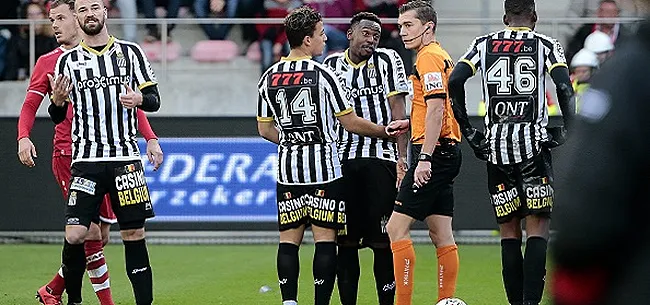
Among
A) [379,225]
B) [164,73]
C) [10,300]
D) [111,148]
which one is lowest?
[10,300]

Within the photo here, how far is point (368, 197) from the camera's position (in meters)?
7.59

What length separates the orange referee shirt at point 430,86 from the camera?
7.00m

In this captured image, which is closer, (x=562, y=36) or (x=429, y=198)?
(x=429, y=198)

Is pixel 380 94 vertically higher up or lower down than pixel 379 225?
higher up

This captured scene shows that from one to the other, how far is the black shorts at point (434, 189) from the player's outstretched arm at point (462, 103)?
0.22 metres

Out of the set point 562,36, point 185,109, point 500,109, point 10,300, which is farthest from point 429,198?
point 185,109

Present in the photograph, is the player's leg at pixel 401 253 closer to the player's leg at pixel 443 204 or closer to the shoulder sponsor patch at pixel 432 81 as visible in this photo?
the player's leg at pixel 443 204

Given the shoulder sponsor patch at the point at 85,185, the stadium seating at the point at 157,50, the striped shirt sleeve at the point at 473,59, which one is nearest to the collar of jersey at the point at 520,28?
the striped shirt sleeve at the point at 473,59

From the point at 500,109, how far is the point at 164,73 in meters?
8.42

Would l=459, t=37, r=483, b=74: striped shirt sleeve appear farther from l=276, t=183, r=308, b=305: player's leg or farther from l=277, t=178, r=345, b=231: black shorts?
l=276, t=183, r=308, b=305: player's leg

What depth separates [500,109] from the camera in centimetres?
697

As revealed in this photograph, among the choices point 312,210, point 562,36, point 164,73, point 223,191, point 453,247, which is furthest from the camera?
point 164,73

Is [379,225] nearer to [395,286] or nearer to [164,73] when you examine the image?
[395,286]

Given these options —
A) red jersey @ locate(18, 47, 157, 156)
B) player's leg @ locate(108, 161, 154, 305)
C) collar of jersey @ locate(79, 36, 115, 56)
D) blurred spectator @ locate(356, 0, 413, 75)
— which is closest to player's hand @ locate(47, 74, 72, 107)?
collar of jersey @ locate(79, 36, 115, 56)
